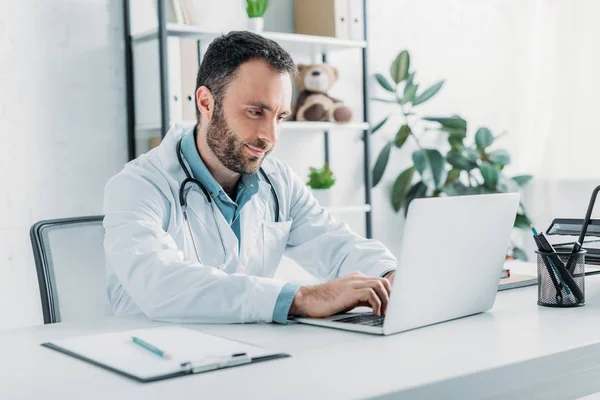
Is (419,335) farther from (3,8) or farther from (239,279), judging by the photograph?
(3,8)

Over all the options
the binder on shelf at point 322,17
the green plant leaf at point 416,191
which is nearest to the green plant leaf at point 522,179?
the green plant leaf at point 416,191

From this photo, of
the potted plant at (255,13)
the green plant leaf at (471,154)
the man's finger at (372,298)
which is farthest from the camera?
the green plant leaf at (471,154)

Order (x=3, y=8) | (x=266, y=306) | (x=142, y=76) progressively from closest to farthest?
1. (x=266, y=306)
2. (x=3, y=8)
3. (x=142, y=76)

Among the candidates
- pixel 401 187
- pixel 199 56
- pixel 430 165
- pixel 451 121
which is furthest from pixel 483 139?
pixel 199 56

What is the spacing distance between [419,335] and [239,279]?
32 cm

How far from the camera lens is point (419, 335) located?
1.11m

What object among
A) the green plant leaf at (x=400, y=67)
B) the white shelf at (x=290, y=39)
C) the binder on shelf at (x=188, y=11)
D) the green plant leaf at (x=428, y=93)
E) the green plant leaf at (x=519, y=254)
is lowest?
the green plant leaf at (x=519, y=254)

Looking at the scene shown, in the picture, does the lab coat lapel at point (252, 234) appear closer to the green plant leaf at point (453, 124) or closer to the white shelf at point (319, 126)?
the white shelf at point (319, 126)

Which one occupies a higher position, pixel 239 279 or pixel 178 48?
pixel 178 48

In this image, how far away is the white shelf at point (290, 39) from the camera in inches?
104

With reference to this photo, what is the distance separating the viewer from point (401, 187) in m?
3.57

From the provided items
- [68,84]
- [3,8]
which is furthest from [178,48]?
[3,8]

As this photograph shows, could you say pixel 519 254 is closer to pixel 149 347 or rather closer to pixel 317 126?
pixel 317 126

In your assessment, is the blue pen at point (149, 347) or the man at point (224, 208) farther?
the man at point (224, 208)
